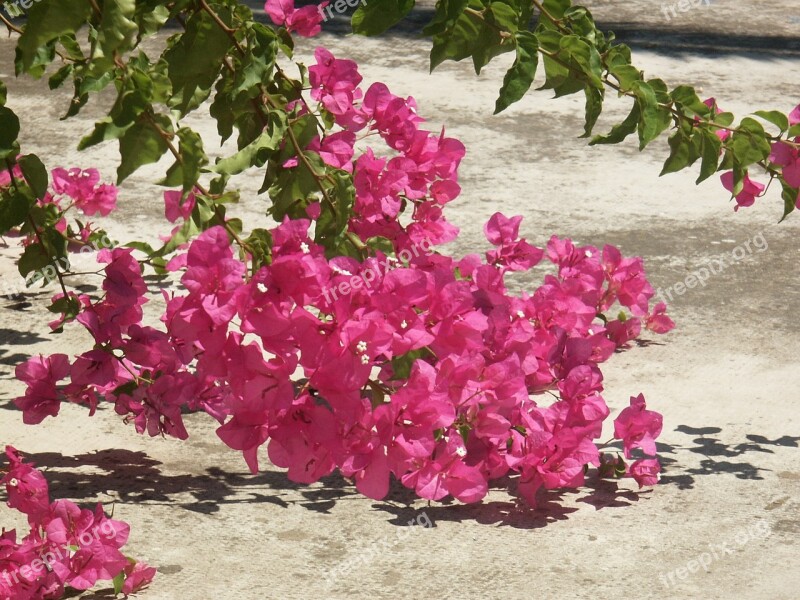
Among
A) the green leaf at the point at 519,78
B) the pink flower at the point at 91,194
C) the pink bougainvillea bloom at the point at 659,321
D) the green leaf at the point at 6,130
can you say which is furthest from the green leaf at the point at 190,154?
the pink flower at the point at 91,194

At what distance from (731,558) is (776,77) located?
488 cm

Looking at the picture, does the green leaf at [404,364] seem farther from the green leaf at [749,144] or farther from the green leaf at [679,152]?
the green leaf at [749,144]

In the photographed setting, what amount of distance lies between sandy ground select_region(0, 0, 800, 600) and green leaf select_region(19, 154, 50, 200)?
742 millimetres

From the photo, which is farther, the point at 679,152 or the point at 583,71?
the point at 679,152

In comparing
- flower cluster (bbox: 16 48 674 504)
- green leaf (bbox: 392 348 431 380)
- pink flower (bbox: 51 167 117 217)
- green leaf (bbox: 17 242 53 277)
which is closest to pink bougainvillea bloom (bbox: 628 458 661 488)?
flower cluster (bbox: 16 48 674 504)

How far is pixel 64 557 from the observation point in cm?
220

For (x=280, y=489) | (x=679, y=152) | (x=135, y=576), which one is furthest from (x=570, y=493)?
(x=135, y=576)

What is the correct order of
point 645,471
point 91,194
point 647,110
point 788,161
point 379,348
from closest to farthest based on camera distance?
point 379,348 < point 647,110 < point 788,161 < point 645,471 < point 91,194

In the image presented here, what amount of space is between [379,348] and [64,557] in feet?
2.61

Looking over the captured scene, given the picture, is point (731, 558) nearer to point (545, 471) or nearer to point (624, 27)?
point (545, 471)

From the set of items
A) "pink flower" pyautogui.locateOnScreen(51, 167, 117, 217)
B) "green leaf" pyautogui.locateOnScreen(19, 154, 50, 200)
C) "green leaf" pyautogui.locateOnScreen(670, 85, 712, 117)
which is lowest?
"pink flower" pyautogui.locateOnScreen(51, 167, 117, 217)

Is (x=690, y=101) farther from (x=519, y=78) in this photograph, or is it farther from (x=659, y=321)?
(x=659, y=321)

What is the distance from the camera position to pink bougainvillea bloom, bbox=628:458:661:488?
2.77m

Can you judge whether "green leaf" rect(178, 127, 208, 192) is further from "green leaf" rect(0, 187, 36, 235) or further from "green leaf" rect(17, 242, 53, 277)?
"green leaf" rect(17, 242, 53, 277)
